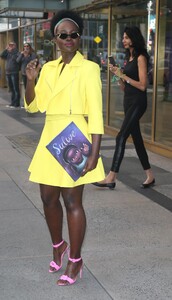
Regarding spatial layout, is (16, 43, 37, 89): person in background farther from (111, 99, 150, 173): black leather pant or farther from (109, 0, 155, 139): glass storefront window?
(111, 99, 150, 173): black leather pant

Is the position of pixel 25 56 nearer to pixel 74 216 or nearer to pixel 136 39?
pixel 136 39

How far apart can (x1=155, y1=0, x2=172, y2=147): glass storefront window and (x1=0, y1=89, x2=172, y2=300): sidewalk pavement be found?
1535 millimetres

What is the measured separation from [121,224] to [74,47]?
202 cm

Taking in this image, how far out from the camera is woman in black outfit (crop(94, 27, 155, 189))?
5.74m

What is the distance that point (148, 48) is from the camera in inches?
350

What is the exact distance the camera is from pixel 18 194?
5.77m

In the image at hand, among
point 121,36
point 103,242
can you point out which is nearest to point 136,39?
point 103,242

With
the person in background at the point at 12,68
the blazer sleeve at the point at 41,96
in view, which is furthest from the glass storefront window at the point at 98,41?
the blazer sleeve at the point at 41,96

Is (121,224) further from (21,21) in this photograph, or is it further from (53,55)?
(21,21)

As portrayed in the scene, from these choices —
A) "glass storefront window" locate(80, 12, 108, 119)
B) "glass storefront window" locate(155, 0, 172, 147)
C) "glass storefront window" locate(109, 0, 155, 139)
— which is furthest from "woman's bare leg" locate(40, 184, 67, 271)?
"glass storefront window" locate(80, 12, 108, 119)

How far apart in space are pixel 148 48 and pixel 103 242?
17.5ft

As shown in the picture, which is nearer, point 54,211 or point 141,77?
point 54,211

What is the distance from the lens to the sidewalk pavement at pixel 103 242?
3.47m

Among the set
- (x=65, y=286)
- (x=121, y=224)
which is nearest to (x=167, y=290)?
(x=65, y=286)
